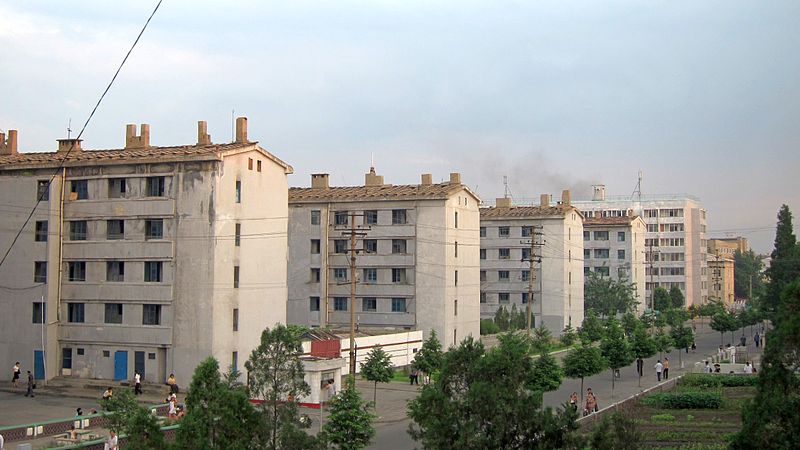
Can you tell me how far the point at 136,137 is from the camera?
55031mm

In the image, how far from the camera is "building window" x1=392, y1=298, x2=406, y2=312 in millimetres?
67438

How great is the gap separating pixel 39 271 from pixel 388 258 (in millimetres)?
26119

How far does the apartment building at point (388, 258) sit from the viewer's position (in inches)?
2618

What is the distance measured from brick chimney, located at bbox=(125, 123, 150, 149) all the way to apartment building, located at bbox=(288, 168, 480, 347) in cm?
1614

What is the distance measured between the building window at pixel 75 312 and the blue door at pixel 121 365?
335 cm

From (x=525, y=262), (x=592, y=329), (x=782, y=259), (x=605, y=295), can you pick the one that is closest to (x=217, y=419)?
(x=592, y=329)

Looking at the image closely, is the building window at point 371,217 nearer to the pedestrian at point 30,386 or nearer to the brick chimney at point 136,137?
the brick chimney at point 136,137

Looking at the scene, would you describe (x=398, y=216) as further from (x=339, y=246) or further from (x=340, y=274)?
(x=340, y=274)

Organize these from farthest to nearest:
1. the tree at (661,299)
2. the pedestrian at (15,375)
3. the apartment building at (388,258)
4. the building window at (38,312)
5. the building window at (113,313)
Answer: the tree at (661,299) < the apartment building at (388,258) < the building window at (38,312) < the building window at (113,313) < the pedestrian at (15,375)

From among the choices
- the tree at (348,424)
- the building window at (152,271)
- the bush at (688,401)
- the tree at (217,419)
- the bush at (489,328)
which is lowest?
the bush at (688,401)

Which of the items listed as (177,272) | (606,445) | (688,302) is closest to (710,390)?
(177,272)

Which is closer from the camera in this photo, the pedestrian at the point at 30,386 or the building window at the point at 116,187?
the pedestrian at the point at 30,386

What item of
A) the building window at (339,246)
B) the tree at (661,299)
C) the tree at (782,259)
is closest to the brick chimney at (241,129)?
the building window at (339,246)

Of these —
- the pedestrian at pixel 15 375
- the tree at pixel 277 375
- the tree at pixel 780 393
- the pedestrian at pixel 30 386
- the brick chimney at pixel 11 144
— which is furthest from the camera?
the brick chimney at pixel 11 144
